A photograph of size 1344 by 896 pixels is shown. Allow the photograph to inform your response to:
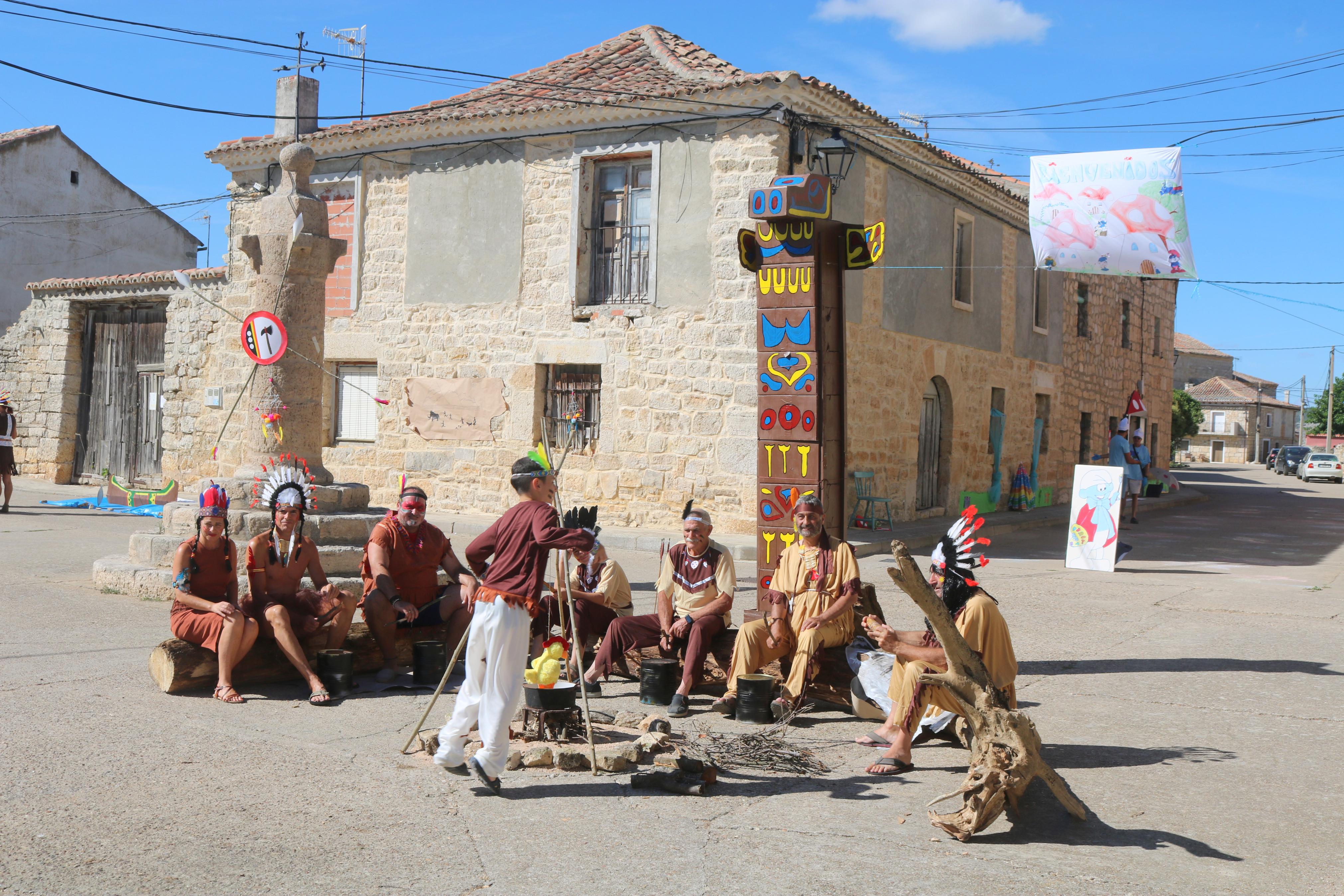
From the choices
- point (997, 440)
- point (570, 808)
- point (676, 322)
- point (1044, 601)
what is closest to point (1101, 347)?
point (997, 440)

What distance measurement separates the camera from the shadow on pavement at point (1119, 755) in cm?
556

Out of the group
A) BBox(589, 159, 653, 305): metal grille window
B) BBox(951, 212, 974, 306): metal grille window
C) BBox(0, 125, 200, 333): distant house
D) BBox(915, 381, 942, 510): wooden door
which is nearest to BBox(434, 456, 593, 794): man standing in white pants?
BBox(589, 159, 653, 305): metal grille window

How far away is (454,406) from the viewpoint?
57.2 ft

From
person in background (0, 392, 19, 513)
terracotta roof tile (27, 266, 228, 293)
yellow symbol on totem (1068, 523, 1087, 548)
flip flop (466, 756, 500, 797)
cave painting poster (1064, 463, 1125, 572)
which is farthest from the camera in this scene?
terracotta roof tile (27, 266, 228, 293)

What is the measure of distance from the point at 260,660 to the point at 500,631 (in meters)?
2.45

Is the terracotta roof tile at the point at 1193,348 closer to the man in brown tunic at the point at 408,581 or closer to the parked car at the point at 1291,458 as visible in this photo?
the parked car at the point at 1291,458

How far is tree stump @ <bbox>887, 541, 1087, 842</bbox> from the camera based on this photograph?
14.6ft

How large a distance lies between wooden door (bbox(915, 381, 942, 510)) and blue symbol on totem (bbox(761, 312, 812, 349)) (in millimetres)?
11225

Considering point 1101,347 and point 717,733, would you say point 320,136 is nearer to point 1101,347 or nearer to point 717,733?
point 717,733

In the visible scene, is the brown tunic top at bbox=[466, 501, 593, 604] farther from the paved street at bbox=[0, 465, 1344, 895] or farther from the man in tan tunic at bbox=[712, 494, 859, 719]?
the man in tan tunic at bbox=[712, 494, 859, 719]

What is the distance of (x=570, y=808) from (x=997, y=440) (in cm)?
1806

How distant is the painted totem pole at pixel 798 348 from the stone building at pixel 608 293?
6.45 meters

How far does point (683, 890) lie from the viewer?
383cm

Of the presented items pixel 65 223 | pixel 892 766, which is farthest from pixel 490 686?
pixel 65 223
